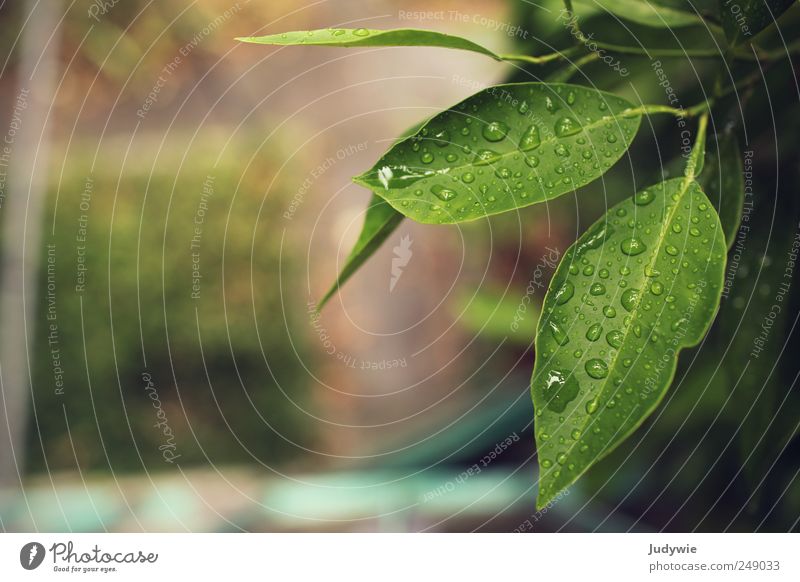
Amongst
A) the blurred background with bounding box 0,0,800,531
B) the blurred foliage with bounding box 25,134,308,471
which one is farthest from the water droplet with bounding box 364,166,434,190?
the blurred foliage with bounding box 25,134,308,471

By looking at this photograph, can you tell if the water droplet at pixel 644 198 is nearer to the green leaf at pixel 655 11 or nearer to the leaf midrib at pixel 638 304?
the leaf midrib at pixel 638 304

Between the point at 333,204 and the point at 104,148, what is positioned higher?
the point at 104,148

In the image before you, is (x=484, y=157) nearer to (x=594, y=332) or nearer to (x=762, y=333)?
(x=594, y=332)

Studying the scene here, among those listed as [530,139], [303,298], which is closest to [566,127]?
[530,139]

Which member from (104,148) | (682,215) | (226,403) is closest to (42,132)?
(104,148)

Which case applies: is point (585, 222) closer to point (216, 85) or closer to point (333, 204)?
point (333, 204)

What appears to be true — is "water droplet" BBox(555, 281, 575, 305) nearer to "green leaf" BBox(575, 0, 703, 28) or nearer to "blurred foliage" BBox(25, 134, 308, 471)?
"green leaf" BBox(575, 0, 703, 28)

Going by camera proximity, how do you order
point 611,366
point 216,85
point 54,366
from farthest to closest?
point 216,85 → point 54,366 → point 611,366
